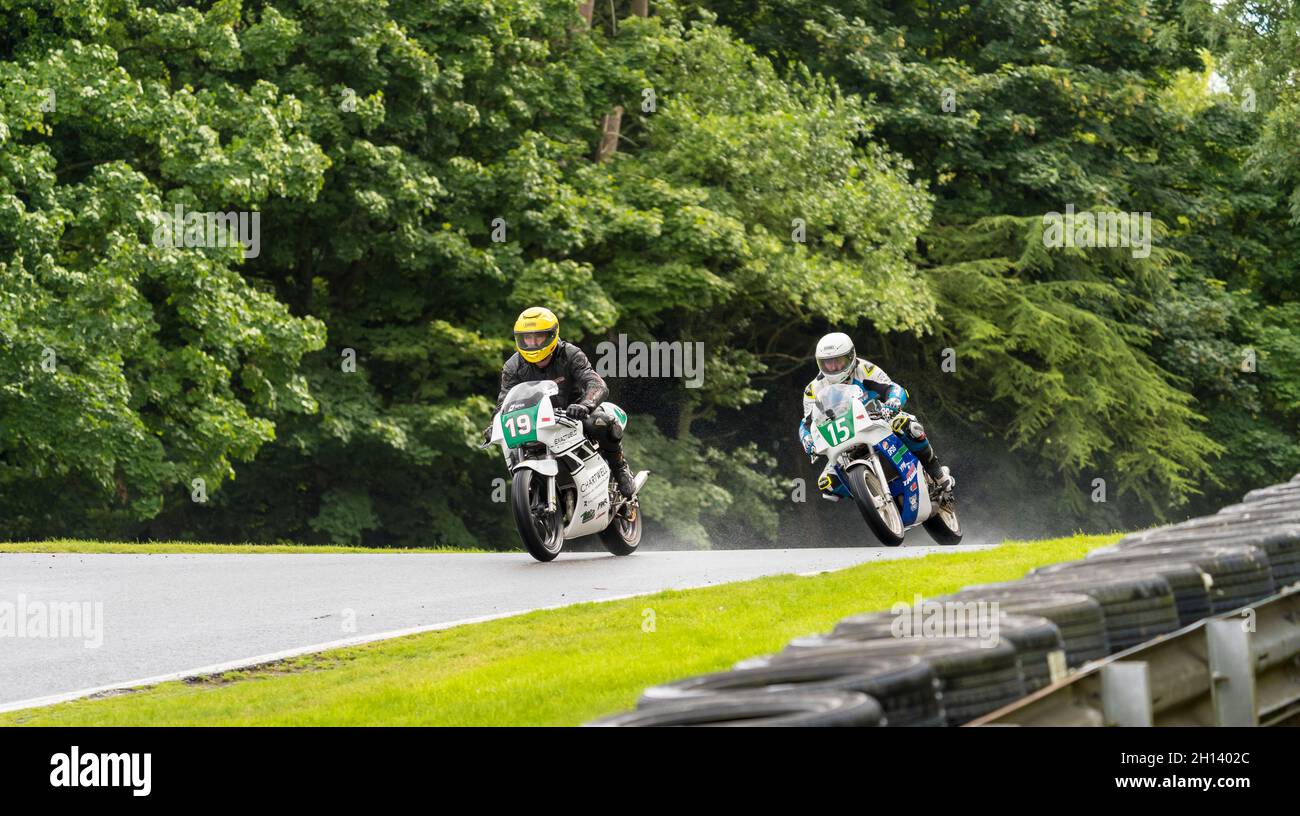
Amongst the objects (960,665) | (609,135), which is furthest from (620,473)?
(609,135)

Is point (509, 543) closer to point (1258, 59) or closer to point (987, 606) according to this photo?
point (1258, 59)

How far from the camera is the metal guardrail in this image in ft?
15.7

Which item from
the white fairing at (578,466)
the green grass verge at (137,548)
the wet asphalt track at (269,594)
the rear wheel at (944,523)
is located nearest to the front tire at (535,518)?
the white fairing at (578,466)

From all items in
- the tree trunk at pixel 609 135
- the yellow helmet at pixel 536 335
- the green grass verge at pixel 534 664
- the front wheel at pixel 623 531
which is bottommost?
the green grass verge at pixel 534 664

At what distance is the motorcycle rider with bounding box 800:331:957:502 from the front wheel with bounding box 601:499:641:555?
1.77 metres

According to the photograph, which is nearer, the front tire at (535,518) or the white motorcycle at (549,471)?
the front tire at (535,518)

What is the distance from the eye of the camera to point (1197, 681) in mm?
5469

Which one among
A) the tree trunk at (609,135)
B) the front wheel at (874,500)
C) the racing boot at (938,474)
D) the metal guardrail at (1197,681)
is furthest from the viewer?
the tree trunk at (609,135)

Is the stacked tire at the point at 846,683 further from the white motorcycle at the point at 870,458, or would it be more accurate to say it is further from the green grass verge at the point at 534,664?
the white motorcycle at the point at 870,458

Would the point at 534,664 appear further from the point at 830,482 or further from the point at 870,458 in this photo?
the point at 830,482

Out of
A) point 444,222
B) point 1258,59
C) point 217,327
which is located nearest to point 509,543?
point 444,222

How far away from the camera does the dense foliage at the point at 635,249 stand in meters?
24.2

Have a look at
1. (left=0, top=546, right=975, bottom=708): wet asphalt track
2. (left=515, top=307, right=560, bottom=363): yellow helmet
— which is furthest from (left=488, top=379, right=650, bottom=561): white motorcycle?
(left=0, top=546, right=975, bottom=708): wet asphalt track
